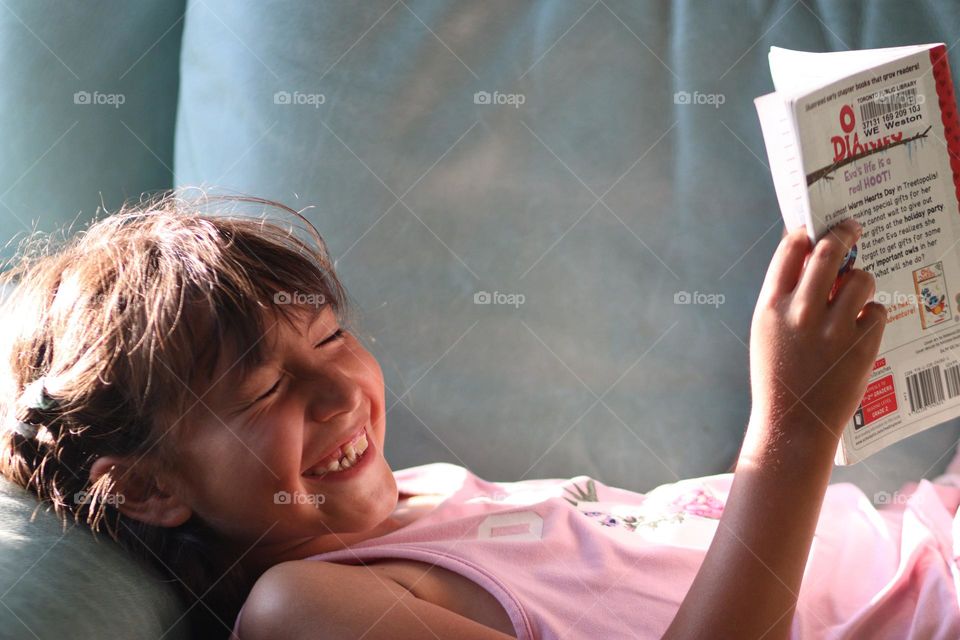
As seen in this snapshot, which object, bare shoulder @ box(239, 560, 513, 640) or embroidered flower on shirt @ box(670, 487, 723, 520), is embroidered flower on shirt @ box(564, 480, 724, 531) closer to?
embroidered flower on shirt @ box(670, 487, 723, 520)

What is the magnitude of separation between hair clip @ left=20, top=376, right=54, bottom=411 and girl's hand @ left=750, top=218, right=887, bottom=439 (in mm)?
610

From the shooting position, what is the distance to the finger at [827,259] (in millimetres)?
720

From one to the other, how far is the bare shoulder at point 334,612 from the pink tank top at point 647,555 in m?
0.08

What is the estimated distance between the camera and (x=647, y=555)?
3.14ft

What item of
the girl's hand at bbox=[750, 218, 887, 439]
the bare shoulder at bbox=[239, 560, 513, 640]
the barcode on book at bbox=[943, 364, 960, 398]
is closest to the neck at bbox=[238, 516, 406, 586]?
the bare shoulder at bbox=[239, 560, 513, 640]

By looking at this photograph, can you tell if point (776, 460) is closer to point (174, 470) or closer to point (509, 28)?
point (174, 470)

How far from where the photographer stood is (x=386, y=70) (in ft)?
3.95

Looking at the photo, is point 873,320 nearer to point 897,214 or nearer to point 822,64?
point 897,214

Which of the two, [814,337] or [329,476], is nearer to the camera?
[814,337]

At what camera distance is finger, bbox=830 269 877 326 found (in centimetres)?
74

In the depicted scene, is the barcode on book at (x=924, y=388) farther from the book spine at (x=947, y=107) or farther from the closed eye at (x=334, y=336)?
the closed eye at (x=334, y=336)

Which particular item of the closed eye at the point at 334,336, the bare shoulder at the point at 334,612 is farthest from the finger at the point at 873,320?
the closed eye at the point at 334,336

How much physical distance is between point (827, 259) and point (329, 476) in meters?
0.47

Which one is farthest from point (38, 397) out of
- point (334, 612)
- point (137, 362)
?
point (334, 612)
